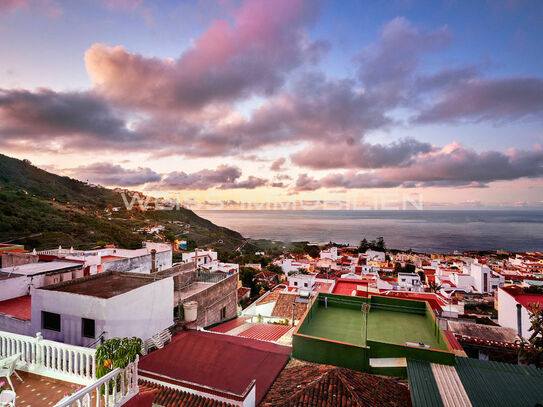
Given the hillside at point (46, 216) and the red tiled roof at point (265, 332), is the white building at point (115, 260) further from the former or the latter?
the hillside at point (46, 216)

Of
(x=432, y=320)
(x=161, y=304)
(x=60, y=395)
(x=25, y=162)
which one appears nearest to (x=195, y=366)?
(x=161, y=304)

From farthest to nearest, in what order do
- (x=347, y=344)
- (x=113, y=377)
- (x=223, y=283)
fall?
(x=223, y=283)
(x=347, y=344)
(x=113, y=377)

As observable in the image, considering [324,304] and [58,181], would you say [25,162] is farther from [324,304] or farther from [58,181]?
[324,304]

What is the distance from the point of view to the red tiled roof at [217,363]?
19.9 ft

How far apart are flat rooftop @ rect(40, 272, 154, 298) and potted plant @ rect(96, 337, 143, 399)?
10.6ft

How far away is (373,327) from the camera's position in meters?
8.55

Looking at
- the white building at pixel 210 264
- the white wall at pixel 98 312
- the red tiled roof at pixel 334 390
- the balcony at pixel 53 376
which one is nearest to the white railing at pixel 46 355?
the balcony at pixel 53 376

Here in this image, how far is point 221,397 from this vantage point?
17.5ft

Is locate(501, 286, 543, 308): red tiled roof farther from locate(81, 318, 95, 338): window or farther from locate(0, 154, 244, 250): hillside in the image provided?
locate(0, 154, 244, 250): hillside

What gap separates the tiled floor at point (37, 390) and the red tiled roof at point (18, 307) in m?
3.59

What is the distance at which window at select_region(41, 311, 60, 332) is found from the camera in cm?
667

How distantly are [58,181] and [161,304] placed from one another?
82.9 meters

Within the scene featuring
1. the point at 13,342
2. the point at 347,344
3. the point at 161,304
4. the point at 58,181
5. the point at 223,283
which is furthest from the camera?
the point at 58,181

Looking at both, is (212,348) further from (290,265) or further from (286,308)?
(290,265)
